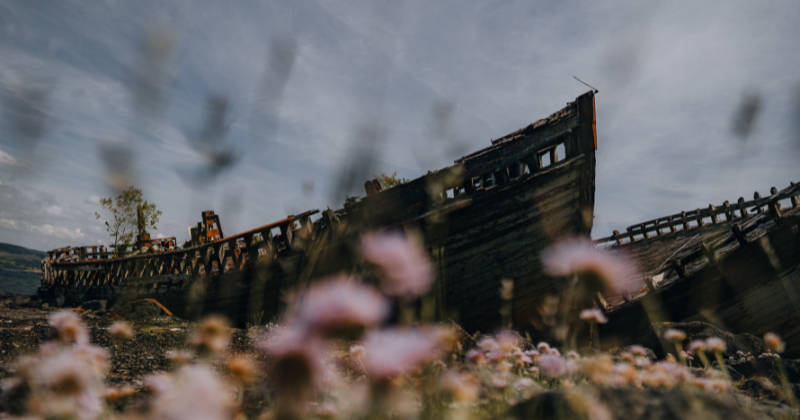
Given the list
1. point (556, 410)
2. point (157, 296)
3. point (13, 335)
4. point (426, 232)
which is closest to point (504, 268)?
point (426, 232)

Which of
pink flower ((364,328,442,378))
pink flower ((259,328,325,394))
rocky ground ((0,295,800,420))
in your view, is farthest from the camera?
rocky ground ((0,295,800,420))

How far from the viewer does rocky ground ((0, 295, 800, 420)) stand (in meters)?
1.49

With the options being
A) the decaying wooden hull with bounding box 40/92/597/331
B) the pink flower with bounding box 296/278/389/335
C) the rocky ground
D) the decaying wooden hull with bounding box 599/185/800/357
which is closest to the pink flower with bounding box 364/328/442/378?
the pink flower with bounding box 296/278/389/335

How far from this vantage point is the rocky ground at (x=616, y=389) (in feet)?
4.90

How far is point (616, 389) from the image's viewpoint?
161 centimetres

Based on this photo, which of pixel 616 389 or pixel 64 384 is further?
pixel 616 389

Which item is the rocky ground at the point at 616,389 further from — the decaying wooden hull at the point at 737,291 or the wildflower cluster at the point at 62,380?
the decaying wooden hull at the point at 737,291

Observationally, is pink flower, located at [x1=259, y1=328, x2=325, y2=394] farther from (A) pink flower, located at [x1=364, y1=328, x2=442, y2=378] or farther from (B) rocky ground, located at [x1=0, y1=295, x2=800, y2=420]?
(B) rocky ground, located at [x1=0, y1=295, x2=800, y2=420]

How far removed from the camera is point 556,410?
1.54 m

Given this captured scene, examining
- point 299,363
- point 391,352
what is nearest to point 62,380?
point 299,363

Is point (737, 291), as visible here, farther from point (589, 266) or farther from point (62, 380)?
point (62, 380)

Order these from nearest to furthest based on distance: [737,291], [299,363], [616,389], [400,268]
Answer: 1. [299,363]
2. [400,268]
3. [616,389]
4. [737,291]

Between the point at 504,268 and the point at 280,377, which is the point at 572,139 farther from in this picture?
the point at 280,377

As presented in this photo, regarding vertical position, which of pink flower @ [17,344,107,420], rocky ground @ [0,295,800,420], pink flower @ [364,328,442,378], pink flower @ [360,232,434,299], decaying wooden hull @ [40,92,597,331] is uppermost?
decaying wooden hull @ [40,92,597,331]
